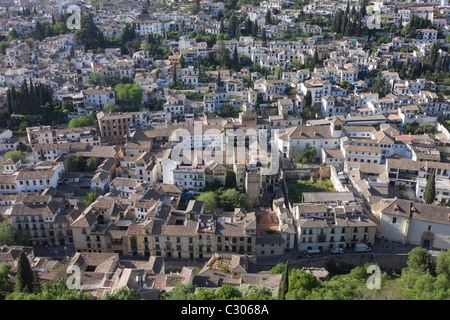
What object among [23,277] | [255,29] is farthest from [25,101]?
[255,29]

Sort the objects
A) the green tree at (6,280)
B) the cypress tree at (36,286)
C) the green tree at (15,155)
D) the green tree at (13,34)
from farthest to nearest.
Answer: the green tree at (13,34) < the green tree at (15,155) < the green tree at (6,280) < the cypress tree at (36,286)

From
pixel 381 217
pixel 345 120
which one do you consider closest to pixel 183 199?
pixel 381 217

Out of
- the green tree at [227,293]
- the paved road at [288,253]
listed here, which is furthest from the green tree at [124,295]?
the paved road at [288,253]

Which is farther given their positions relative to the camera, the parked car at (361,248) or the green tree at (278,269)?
the parked car at (361,248)

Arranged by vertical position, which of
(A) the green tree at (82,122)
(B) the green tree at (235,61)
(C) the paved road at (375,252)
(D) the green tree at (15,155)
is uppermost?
(B) the green tree at (235,61)

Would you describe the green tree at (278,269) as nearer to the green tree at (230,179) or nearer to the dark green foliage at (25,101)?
the green tree at (230,179)

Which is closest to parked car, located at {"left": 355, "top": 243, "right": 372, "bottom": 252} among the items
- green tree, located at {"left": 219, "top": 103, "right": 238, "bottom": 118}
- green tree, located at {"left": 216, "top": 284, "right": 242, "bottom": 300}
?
green tree, located at {"left": 216, "top": 284, "right": 242, "bottom": 300}

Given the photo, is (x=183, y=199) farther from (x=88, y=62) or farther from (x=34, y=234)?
(x=88, y=62)

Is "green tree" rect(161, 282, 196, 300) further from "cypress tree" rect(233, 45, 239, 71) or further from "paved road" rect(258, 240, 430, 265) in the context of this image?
"cypress tree" rect(233, 45, 239, 71)
